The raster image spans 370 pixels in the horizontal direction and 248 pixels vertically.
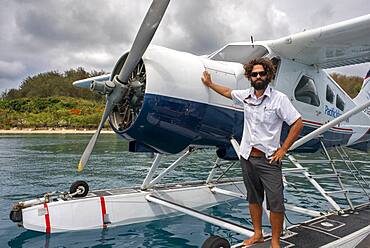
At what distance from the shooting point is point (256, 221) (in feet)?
11.4

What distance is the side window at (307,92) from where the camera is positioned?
522 cm

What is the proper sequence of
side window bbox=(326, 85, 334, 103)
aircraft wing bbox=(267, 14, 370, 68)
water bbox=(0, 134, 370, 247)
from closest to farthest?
aircraft wing bbox=(267, 14, 370, 68) < water bbox=(0, 134, 370, 247) < side window bbox=(326, 85, 334, 103)

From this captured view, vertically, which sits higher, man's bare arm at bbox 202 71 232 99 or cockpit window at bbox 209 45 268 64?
cockpit window at bbox 209 45 268 64

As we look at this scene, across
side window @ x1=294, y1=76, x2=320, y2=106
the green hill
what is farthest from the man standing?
the green hill

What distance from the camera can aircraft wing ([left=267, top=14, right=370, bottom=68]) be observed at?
444 centimetres

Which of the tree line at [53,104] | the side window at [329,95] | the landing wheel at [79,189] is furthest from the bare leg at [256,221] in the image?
the tree line at [53,104]

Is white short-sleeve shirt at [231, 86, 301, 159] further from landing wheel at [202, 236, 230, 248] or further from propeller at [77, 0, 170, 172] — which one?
propeller at [77, 0, 170, 172]

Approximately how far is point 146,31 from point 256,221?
236 centimetres

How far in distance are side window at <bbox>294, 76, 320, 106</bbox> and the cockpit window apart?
0.91m

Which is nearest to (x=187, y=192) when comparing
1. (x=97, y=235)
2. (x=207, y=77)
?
(x=97, y=235)

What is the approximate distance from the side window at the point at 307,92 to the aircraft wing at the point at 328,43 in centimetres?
32

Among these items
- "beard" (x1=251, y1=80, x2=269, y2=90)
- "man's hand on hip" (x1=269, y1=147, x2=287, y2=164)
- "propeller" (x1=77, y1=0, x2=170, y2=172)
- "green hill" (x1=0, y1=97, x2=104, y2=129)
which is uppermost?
"green hill" (x1=0, y1=97, x2=104, y2=129)

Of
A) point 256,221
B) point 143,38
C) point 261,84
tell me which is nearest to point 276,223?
point 256,221

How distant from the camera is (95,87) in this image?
11.6 feet
